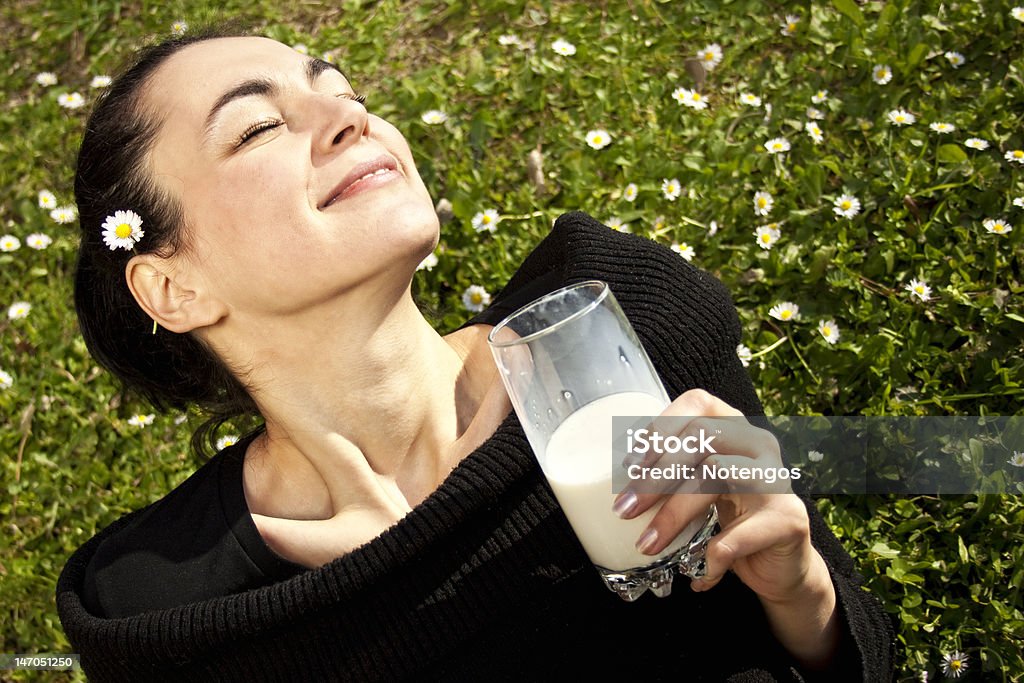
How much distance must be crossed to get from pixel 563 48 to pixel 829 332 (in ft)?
5.57

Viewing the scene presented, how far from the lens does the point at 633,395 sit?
1.78 meters

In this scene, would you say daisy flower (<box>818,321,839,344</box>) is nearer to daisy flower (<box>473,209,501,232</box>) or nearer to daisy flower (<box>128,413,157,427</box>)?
daisy flower (<box>473,209,501,232</box>)

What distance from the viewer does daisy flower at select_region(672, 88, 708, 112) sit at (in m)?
4.06

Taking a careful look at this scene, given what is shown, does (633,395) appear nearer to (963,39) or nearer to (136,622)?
(136,622)

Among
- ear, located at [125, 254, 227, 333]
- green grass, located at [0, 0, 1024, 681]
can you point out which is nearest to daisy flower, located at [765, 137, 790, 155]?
green grass, located at [0, 0, 1024, 681]

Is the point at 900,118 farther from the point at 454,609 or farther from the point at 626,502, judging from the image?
the point at 626,502

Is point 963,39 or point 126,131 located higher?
point 126,131

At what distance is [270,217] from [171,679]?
1.06 m

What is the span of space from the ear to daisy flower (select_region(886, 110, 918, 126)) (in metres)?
2.38

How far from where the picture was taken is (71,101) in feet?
16.1

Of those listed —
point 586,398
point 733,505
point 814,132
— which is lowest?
point 814,132

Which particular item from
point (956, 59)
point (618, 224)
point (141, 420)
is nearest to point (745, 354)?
point (618, 224)

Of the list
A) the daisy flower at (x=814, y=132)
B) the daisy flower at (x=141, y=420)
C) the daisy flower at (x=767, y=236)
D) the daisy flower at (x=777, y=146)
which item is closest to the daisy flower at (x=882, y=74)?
the daisy flower at (x=814, y=132)

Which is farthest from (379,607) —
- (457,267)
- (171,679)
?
(457,267)
